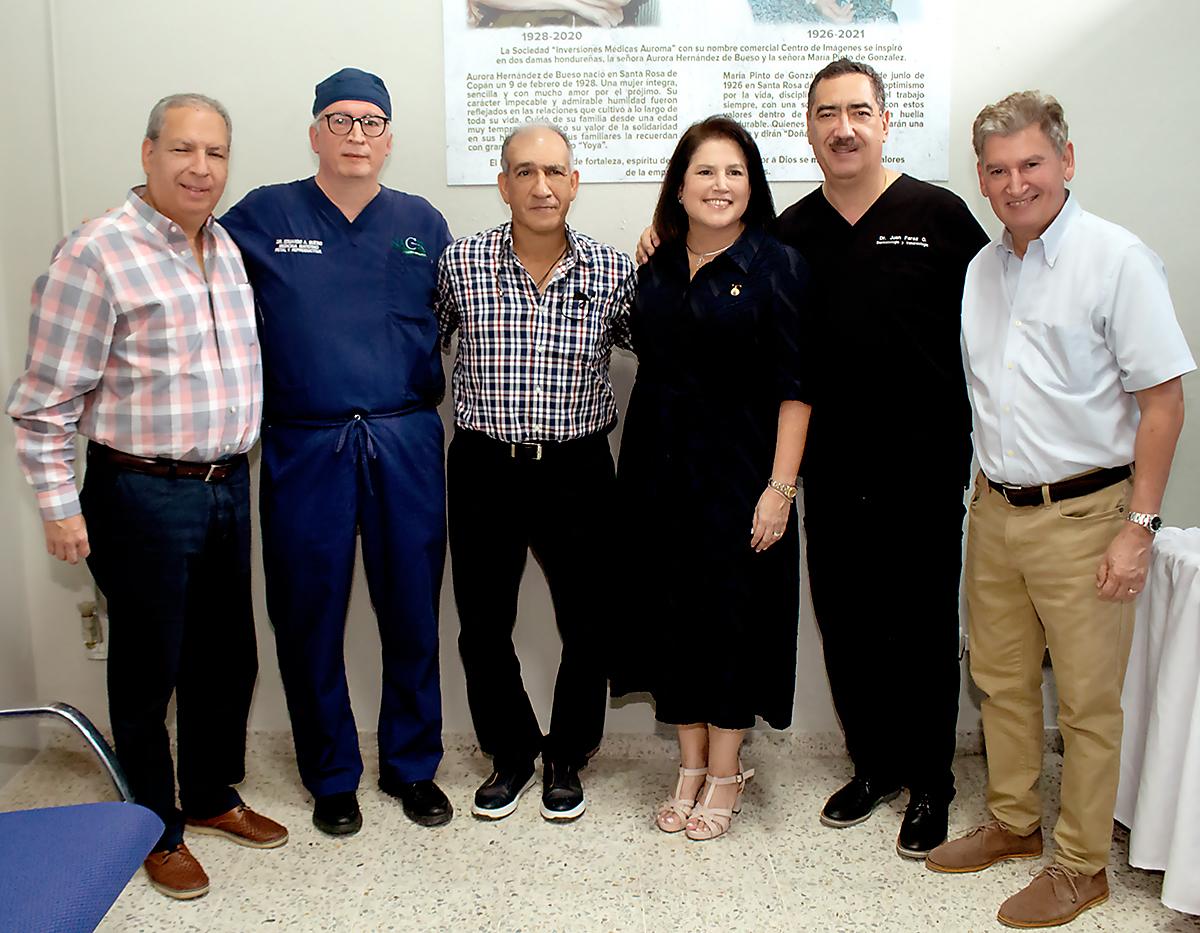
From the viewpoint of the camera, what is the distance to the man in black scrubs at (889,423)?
2.40m

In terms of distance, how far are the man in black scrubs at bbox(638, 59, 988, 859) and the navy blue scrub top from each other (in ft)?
1.93

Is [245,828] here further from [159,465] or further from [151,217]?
[151,217]

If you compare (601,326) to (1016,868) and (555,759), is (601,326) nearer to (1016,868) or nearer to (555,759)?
(555,759)

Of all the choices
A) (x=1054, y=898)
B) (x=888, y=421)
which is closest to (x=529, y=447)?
(x=888, y=421)

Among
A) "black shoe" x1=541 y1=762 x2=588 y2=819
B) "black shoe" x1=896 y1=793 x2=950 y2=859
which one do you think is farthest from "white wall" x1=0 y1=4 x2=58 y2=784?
"black shoe" x1=896 y1=793 x2=950 y2=859

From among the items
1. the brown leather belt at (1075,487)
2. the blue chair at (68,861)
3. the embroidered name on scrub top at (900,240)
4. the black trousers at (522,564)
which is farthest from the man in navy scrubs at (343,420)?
the brown leather belt at (1075,487)

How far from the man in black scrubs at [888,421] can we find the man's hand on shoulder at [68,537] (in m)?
1.36

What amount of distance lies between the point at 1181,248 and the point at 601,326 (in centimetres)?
159

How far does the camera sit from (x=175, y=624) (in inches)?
93.5

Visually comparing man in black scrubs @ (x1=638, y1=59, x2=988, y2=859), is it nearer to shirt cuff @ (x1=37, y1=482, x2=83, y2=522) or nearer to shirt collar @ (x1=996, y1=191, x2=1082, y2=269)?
shirt collar @ (x1=996, y1=191, x2=1082, y2=269)

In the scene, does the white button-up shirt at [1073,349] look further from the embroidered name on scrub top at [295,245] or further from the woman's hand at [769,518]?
the embroidered name on scrub top at [295,245]

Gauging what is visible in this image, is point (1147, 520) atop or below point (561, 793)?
atop

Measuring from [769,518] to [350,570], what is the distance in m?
1.00

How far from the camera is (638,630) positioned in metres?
2.59
